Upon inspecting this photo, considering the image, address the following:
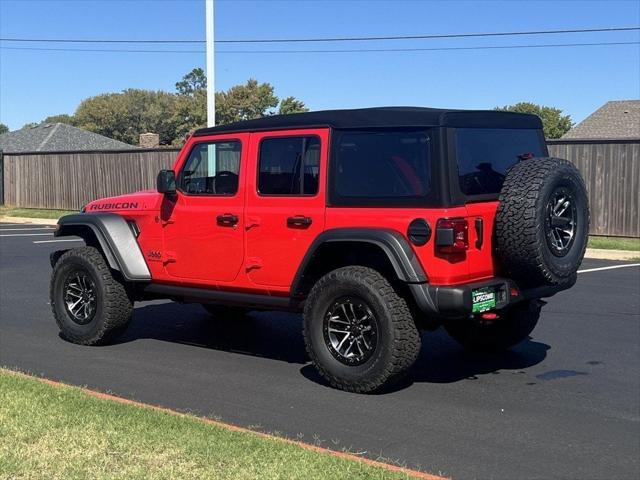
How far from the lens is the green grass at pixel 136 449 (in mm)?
4578

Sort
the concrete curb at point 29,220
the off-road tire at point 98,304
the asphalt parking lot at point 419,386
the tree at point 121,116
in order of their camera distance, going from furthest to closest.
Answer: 1. the tree at point 121,116
2. the concrete curb at point 29,220
3. the off-road tire at point 98,304
4. the asphalt parking lot at point 419,386

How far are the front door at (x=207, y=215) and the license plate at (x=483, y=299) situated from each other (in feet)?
7.11

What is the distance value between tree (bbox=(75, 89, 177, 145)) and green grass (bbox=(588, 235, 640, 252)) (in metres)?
77.3

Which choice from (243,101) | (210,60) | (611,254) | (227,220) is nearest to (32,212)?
(210,60)

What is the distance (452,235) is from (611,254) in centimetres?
1228

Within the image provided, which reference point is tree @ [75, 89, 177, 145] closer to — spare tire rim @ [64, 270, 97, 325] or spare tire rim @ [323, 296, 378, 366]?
spare tire rim @ [64, 270, 97, 325]

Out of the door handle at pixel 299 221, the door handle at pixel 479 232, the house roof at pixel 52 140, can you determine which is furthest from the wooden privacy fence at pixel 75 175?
the door handle at pixel 479 232

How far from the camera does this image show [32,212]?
3077 cm

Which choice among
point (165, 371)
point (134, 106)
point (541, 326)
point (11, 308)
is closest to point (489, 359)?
point (541, 326)

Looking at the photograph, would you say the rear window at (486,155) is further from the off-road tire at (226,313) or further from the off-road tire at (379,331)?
the off-road tire at (226,313)

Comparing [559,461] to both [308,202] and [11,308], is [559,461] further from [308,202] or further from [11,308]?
[11,308]

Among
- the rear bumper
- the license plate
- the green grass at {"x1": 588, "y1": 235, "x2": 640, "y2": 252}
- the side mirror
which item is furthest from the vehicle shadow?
the green grass at {"x1": 588, "y1": 235, "x2": 640, "y2": 252}

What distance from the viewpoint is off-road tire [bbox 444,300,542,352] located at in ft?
25.8

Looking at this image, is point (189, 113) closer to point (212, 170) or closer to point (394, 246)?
point (212, 170)
